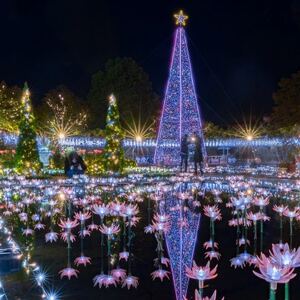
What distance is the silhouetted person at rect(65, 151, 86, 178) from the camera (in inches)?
688

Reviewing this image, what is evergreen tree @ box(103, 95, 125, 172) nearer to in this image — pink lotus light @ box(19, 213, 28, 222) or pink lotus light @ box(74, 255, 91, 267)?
pink lotus light @ box(19, 213, 28, 222)

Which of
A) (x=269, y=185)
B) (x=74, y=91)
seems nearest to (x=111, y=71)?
(x=74, y=91)

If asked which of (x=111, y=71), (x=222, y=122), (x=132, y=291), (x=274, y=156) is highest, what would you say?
(x=111, y=71)

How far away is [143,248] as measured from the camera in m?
6.23

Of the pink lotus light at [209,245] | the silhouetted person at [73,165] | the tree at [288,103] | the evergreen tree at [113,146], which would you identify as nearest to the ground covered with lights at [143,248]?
the pink lotus light at [209,245]

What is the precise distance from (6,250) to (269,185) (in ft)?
34.6

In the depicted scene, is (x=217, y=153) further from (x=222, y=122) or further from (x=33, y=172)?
(x=33, y=172)

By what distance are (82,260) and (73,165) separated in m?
12.4

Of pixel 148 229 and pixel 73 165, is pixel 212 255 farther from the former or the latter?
pixel 73 165

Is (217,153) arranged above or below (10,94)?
below

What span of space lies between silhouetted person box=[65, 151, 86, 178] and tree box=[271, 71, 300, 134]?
913 inches

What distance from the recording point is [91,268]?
5195mm

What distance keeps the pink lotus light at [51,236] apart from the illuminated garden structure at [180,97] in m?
13.4

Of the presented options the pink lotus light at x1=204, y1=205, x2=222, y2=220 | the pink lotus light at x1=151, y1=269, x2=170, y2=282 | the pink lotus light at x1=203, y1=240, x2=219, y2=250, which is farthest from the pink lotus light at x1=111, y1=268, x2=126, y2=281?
the pink lotus light at x1=203, y1=240, x2=219, y2=250
